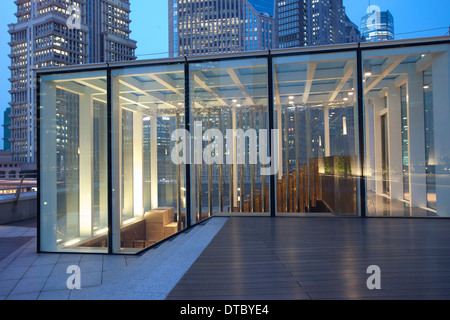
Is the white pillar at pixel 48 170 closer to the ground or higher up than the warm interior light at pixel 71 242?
higher up

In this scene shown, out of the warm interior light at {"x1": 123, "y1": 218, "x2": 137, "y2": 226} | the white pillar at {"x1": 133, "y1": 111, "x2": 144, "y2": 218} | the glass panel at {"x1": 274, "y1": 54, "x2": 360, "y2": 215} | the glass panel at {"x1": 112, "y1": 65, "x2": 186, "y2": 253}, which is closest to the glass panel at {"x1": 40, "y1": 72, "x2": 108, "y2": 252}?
the glass panel at {"x1": 112, "y1": 65, "x2": 186, "y2": 253}

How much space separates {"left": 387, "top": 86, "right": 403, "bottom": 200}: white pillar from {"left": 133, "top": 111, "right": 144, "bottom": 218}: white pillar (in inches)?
243

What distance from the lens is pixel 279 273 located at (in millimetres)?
2623

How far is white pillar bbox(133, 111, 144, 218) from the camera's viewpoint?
27.0ft

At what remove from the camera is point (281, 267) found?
9.16 feet

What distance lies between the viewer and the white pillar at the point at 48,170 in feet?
22.4

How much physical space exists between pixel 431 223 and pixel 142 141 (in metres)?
6.64

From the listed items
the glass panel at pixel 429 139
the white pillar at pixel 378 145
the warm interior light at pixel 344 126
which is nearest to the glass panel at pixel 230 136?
the warm interior light at pixel 344 126

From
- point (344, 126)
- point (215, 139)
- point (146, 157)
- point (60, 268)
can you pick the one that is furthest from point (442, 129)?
point (60, 268)

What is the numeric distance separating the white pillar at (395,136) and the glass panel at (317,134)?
1241 mm

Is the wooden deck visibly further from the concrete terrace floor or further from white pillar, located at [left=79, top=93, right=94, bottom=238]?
white pillar, located at [left=79, top=93, right=94, bottom=238]

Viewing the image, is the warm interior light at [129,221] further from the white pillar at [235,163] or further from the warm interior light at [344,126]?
the warm interior light at [344,126]

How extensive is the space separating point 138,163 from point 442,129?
22.7 feet

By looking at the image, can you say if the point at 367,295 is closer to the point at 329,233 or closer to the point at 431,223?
the point at 329,233
